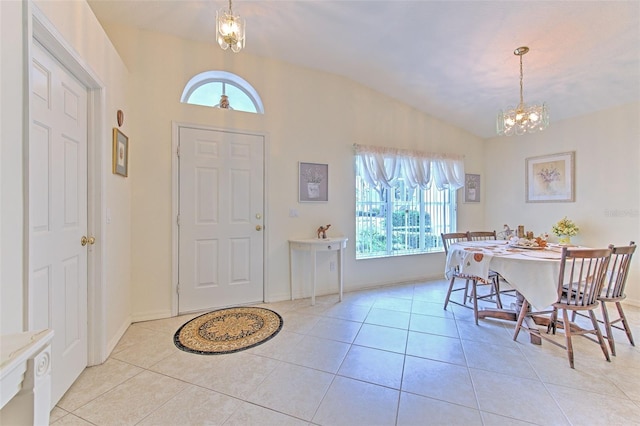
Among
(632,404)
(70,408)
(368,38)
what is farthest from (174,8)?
(632,404)

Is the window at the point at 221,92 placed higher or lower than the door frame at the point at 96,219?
higher

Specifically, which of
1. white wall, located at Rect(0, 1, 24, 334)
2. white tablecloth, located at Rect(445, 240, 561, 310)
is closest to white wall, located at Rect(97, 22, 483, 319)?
white tablecloth, located at Rect(445, 240, 561, 310)

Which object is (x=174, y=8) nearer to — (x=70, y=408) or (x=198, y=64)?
(x=198, y=64)

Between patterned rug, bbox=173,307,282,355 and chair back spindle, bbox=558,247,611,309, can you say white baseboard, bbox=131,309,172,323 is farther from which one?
chair back spindle, bbox=558,247,611,309

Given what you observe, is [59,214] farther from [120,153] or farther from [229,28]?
[229,28]

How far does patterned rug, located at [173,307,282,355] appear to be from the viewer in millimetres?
2234

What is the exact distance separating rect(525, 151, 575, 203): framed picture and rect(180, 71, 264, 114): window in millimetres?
4089

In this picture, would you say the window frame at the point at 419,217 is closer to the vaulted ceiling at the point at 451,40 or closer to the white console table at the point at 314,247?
the white console table at the point at 314,247

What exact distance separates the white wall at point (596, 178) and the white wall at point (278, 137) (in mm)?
856

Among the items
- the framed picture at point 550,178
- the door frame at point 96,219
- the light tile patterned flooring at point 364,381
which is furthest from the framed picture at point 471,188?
the door frame at point 96,219

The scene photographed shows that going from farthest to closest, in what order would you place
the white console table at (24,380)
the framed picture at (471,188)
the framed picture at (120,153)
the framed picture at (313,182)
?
the framed picture at (471,188), the framed picture at (313,182), the framed picture at (120,153), the white console table at (24,380)

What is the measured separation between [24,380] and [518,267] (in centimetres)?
280

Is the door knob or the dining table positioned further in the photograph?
the dining table

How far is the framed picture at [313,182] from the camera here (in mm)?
3443
